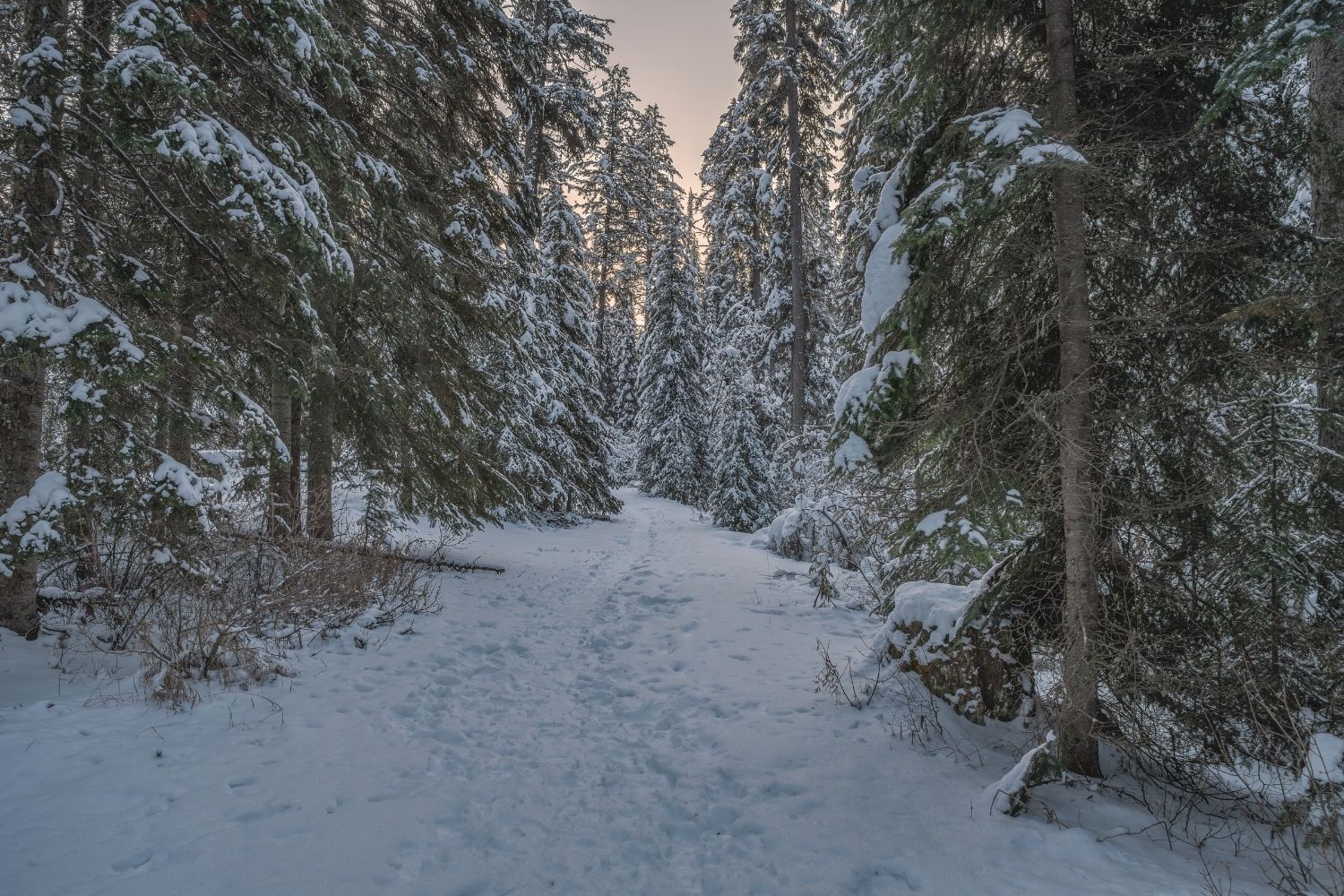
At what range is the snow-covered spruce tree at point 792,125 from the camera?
14.1 metres

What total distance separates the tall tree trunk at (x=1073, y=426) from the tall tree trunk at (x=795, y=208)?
10.1 m

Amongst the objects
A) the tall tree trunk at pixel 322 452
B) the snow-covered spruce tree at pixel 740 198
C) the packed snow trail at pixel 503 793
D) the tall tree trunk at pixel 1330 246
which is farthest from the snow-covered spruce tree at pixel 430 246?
the tall tree trunk at pixel 1330 246

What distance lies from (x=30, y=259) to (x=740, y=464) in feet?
49.7

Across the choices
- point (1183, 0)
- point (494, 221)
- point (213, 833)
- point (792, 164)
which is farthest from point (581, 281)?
point (213, 833)

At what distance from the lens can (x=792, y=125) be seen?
1416 centimetres

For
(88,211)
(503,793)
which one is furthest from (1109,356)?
Result: (88,211)

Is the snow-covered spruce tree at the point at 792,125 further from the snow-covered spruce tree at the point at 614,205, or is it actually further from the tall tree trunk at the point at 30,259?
the tall tree trunk at the point at 30,259

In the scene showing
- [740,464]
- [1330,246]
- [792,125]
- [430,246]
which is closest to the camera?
[1330,246]

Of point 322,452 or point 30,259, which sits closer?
point 30,259

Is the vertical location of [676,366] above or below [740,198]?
below

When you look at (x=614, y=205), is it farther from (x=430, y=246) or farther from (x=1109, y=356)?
(x=1109, y=356)

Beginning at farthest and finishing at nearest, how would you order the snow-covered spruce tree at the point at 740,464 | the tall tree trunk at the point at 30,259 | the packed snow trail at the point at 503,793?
the snow-covered spruce tree at the point at 740,464, the tall tree trunk at the point at 30,259, the packed snow trail at the point at 503,793

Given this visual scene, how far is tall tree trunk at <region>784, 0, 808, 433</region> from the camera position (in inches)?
549

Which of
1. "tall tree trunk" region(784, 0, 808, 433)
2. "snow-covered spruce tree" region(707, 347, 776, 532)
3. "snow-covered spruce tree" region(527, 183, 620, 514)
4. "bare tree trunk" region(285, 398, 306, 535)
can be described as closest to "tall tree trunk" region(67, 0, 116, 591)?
"bare tree trunk" region(285, 398, 306, 535)
